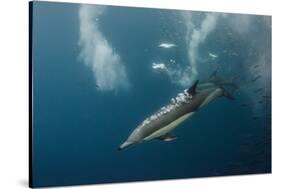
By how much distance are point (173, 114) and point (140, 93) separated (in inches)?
20.5

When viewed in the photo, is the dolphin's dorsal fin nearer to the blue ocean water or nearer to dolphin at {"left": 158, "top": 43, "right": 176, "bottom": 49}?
the blue ocean water

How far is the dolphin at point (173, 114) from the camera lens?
8250mm

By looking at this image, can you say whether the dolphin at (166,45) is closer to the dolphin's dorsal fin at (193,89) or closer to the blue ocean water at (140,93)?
the blue ocean water at (140,93)

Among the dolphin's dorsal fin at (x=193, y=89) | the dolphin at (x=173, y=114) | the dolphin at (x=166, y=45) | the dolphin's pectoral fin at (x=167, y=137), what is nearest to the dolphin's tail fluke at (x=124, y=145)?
the dolphin at (x=173, y=114)

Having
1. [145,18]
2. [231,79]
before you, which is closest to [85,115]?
[145,18]

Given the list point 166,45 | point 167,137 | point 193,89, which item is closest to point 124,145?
point 167,137

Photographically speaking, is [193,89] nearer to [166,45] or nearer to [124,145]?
[166,45]

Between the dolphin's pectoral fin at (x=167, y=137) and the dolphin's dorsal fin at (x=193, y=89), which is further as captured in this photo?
the dolphin's dorsal fin at (x=193, y=89)

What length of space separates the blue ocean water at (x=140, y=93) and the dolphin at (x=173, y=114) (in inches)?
3.0

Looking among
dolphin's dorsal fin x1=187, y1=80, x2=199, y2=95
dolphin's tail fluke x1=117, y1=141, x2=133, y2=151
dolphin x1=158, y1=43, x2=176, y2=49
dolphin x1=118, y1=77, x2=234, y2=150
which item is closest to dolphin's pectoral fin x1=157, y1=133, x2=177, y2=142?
dolphin x1=118, y1=77, x2=234, y2=150

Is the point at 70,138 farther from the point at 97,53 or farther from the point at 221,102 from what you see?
the point at 221,102

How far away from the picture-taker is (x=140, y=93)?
8273 mm

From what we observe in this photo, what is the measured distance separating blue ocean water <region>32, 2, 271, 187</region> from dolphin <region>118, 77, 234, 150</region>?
0.08 metres

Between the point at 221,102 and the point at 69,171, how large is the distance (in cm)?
227
